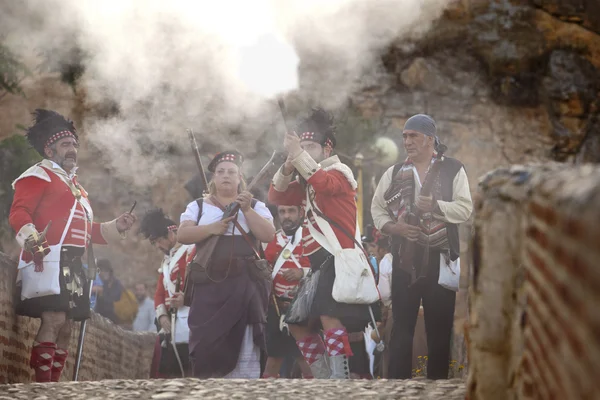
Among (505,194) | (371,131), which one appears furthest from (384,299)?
(371,131)

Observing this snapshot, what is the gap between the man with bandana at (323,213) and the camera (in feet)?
20.7

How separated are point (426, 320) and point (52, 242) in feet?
8.72

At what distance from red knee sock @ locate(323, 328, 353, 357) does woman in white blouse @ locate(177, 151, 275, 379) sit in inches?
20.9

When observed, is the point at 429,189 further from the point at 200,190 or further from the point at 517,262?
the point at 200,190

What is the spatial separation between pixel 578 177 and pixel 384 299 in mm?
5928

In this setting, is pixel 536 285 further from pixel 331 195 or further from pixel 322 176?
pixel 331 195

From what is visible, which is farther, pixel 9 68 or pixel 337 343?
pixel 9 68

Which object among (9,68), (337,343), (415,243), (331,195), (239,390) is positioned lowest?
(239,390)

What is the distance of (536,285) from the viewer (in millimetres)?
2932

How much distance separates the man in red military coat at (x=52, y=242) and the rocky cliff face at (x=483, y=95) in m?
11.7

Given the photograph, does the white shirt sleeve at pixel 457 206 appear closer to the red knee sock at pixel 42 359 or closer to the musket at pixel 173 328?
the red knee sock at pixel 42 359

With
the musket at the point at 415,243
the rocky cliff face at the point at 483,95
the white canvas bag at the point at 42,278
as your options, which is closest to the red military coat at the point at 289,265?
the musket at the point at 415,243

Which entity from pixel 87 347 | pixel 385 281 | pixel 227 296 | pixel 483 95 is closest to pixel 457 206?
Answer: pixel 227 296

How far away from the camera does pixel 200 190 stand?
9133 mm
